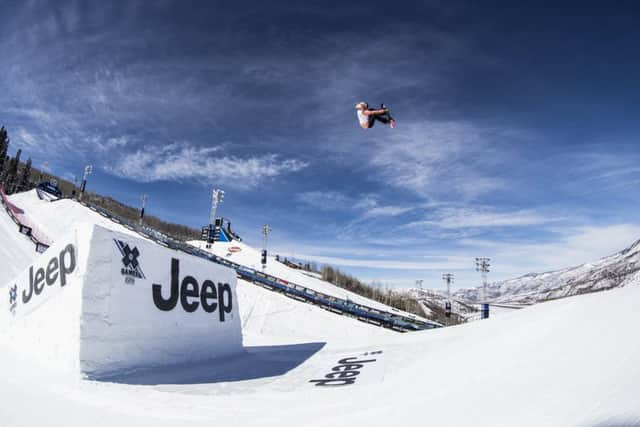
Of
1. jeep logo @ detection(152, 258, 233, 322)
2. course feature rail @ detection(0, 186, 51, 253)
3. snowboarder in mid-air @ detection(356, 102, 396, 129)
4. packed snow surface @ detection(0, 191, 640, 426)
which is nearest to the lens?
packed snow surface @ detection(0, 191, 640, 426)

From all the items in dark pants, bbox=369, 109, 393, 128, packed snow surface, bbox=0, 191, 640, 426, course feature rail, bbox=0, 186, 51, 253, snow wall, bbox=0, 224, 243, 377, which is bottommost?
packed snow surface, bbox=0, 191, 640, 426

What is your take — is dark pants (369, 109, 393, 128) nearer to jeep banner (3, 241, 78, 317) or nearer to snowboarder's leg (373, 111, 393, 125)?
snowboarder's leg (373, 111, 393, 125)

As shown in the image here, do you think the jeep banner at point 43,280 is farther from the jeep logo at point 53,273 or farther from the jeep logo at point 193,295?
the jeep logo at point 193,295

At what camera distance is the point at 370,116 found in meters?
16.2

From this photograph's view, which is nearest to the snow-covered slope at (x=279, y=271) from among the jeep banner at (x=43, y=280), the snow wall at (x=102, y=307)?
the snow wall at (x=102, y=307)

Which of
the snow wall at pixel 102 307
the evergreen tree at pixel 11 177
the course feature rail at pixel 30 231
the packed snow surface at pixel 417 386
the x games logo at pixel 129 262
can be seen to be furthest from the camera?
the evergreen tree at pixel 11 177

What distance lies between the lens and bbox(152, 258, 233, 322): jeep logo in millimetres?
8980

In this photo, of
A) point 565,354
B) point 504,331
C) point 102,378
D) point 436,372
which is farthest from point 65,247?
point 504,331

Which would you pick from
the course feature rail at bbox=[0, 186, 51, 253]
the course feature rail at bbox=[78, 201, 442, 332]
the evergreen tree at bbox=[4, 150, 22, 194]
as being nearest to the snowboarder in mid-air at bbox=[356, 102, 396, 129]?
the course feature rail at bbox=[78, 201, 442, 332]

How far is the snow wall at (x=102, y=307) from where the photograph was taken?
686 centimetres

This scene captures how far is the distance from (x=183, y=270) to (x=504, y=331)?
9027 millimetres

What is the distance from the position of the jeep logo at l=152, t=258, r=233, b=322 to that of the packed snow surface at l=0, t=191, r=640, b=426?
166cm

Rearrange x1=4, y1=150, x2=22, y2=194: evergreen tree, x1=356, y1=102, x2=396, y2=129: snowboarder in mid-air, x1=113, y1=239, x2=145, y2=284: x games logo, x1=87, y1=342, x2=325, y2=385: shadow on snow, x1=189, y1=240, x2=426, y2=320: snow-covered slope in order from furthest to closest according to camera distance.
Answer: x1=4, y1=150, x2=22, y2=194: evergreen tree
x1=189, y1=240, x2=426, y2=320: snow-covered slope
x1=356, y1=102, x2=396, y2=129: snowboarder in mid-air
x1=113, y1=239, x2=145, y2=284: x games logo
x1=87, y1=342, x2=325, y2=385: shadow on snow

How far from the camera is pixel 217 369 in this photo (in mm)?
9156
